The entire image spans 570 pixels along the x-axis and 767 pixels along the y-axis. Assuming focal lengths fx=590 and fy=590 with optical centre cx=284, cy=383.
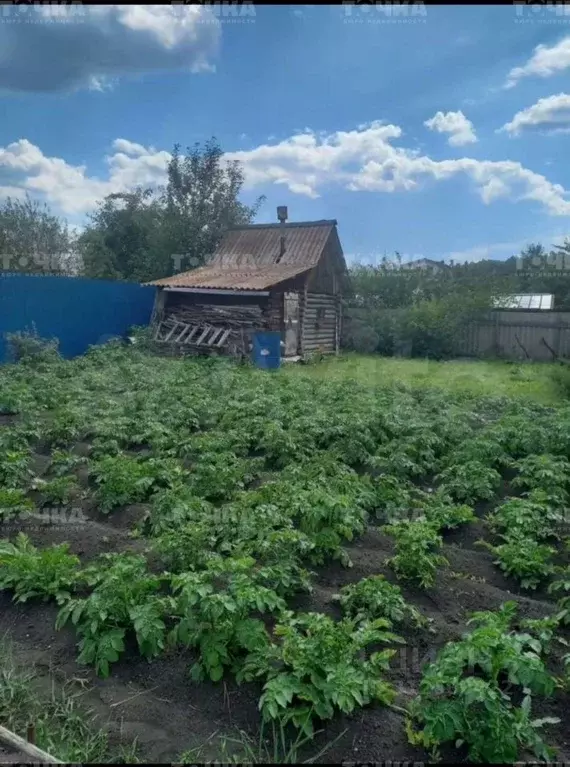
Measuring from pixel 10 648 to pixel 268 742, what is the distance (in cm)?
167

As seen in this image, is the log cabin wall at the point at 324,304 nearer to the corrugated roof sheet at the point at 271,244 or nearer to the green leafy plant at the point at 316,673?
the corrugated roof sheet at the point at 271,244

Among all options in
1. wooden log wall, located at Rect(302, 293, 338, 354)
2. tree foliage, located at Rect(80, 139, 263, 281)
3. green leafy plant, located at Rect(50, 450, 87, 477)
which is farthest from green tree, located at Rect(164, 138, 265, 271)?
green leafy plant, located at Rect(50, 450, 87, 477)

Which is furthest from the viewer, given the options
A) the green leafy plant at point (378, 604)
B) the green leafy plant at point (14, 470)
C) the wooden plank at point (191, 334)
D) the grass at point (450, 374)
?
the wooden plank at point (191, 334)

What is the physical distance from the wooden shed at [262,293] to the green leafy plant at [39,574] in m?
12.4

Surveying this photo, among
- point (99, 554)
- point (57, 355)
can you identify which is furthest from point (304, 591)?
point (57, 355)

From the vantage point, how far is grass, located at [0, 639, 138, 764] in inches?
104

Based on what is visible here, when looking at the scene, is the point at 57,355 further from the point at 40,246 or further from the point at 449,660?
the point at 40,246

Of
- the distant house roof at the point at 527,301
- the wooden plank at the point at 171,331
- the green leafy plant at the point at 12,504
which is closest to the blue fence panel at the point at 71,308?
the wooden plank at the point at 171,331

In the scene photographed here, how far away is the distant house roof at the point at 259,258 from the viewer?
1712cm

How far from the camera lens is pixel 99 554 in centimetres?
445

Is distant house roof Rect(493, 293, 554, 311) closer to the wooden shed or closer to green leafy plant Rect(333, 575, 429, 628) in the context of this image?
the wooden shed

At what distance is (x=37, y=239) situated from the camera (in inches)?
1045

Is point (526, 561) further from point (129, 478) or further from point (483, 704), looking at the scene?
point (129, 478)

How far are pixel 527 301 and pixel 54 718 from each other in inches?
879
